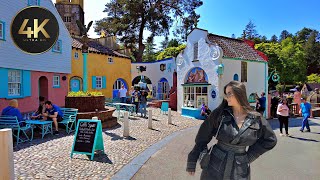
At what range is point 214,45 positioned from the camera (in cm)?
1641

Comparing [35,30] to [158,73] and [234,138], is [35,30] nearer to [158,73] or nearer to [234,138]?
[234,138]

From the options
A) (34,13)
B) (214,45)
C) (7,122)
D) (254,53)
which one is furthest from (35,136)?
(254,53)

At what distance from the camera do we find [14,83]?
14.3 meters

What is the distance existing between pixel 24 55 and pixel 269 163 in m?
13.4

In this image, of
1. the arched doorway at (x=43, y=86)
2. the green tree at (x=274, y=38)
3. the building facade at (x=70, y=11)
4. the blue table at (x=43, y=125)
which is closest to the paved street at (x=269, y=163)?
the blue table at (x=43, y=125)

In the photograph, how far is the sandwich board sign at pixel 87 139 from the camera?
6.60 m

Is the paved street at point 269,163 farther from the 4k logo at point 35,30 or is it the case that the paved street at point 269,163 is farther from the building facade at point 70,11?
the building facade at point 70,11

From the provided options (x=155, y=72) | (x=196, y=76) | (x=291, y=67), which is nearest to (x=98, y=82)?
(x=155, y=72)

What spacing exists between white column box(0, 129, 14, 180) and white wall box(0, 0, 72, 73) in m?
9.03

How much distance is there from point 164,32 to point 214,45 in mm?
22391

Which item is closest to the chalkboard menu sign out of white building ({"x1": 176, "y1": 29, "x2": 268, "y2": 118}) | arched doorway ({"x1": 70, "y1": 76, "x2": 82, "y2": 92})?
white building ({"x1": 176, "y1": 29, "x2": 268, "y2": 118})

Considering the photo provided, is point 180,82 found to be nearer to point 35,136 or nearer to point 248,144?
point 35,136

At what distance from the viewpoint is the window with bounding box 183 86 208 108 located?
17.1 m

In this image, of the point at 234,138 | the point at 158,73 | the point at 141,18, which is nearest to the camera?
the point at 234,138
